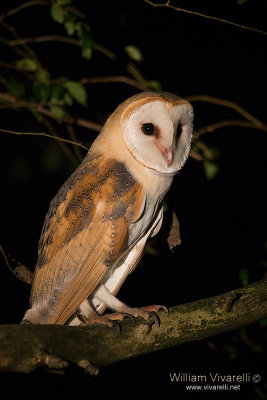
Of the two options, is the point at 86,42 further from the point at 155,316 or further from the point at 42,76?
the point at 155,316

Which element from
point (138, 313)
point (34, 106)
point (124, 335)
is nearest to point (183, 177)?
point (34, 106)

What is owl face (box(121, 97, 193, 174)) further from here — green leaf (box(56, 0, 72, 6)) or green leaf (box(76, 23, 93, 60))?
green leaf (box(56, 0, 72, 6))

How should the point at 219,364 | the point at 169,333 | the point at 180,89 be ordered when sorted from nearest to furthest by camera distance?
1. the point at 169,333
2. the point at 219,364
3. the point at 180,89

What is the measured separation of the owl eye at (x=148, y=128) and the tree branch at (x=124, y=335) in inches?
20.7

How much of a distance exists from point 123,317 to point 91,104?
1.63 metres

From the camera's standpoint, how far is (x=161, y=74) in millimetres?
2877

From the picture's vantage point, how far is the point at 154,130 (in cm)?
136

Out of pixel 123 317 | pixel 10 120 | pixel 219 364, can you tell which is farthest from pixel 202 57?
pixel 123 317

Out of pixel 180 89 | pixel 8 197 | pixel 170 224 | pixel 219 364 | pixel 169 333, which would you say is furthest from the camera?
pixel 180 89

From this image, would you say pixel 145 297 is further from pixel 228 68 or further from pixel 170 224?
pixel 228 68

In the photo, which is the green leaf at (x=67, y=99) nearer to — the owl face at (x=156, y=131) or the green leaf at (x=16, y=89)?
the green leaf at (x=16, y=89)

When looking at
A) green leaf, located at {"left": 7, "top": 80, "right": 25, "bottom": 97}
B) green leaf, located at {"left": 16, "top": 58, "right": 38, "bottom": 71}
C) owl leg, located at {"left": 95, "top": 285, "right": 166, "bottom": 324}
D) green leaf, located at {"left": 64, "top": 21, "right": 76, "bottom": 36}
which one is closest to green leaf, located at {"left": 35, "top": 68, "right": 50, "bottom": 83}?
green leaf, located at {"left": 16, "top": 58, "right": 38, "bottom": 71}

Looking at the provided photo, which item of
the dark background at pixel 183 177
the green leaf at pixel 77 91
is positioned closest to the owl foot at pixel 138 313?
the dark background at pixel 183 177

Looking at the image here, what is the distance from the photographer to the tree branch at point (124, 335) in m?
0.97
